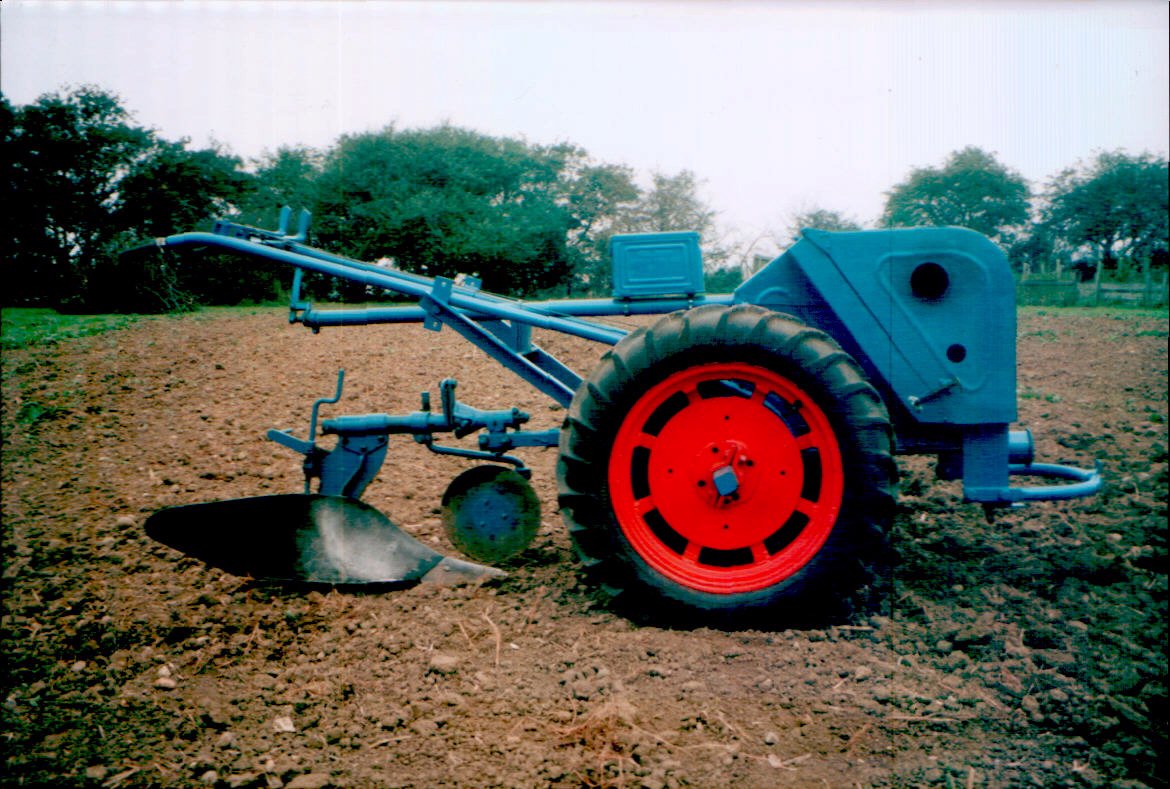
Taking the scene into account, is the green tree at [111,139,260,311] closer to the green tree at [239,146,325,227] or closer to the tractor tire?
the green tree at [239,146,325,227]

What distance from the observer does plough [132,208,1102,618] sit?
9.27 ft

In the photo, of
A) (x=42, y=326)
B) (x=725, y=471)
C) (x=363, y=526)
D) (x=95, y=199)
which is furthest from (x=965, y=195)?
(x=42, y=326)

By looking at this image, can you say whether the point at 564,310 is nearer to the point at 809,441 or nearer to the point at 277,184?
the point at 809,441

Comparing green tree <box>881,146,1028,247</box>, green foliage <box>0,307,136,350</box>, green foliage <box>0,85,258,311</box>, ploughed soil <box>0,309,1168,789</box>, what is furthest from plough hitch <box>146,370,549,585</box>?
green tree <box>881,146,1028,247</box>

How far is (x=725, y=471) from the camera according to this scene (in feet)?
9.46

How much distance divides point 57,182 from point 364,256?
259 cm

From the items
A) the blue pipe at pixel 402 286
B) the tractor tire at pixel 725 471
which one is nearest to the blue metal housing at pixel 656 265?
the blue pipe at pixel 402 286

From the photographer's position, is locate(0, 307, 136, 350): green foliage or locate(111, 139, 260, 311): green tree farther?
locate(0, 307, 136, 350): green foliage

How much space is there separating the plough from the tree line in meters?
2.56

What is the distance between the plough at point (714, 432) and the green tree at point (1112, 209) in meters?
8.83

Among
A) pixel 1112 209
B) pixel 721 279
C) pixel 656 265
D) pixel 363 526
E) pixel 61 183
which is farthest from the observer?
pixel 1112 209

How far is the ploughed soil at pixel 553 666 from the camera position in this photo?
7.03ft

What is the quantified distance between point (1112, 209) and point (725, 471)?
10.9 metres

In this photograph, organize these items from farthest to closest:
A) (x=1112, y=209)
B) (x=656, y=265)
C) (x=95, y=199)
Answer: (x=1112, y=209) < (x=95, y=199) < (x=656, y=265)
